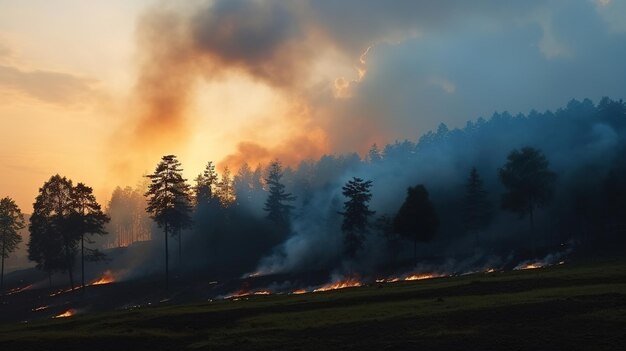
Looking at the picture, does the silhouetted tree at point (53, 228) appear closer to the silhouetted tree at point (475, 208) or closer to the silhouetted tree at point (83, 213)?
the silhouetted tree at point (83, 213)

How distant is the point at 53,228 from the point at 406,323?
93.4 metres

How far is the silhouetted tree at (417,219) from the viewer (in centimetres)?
9456

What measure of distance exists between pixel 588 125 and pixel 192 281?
102m

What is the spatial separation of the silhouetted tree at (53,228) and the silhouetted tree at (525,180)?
71.9m

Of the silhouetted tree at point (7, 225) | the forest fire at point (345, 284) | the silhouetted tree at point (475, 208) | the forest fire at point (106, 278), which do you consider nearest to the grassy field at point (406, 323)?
the forest fire at point (345, 284)

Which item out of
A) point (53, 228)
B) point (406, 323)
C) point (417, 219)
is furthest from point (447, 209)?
point (406, 323)

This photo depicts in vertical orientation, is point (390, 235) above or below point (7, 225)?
below

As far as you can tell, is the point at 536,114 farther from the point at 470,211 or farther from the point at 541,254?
the point at 541,254

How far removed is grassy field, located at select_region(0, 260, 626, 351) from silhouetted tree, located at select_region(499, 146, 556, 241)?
41119 millimetres

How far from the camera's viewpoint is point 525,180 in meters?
90.2

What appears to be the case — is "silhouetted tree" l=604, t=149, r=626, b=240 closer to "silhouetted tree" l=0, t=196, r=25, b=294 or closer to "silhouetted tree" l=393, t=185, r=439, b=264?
"silhouetted tree" l=393, t=185, r=439, b=264

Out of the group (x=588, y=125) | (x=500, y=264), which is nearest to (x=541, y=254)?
(x=500, y=264)

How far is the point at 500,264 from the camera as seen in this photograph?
89250 mm

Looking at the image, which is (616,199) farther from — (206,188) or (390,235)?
(206,188)
